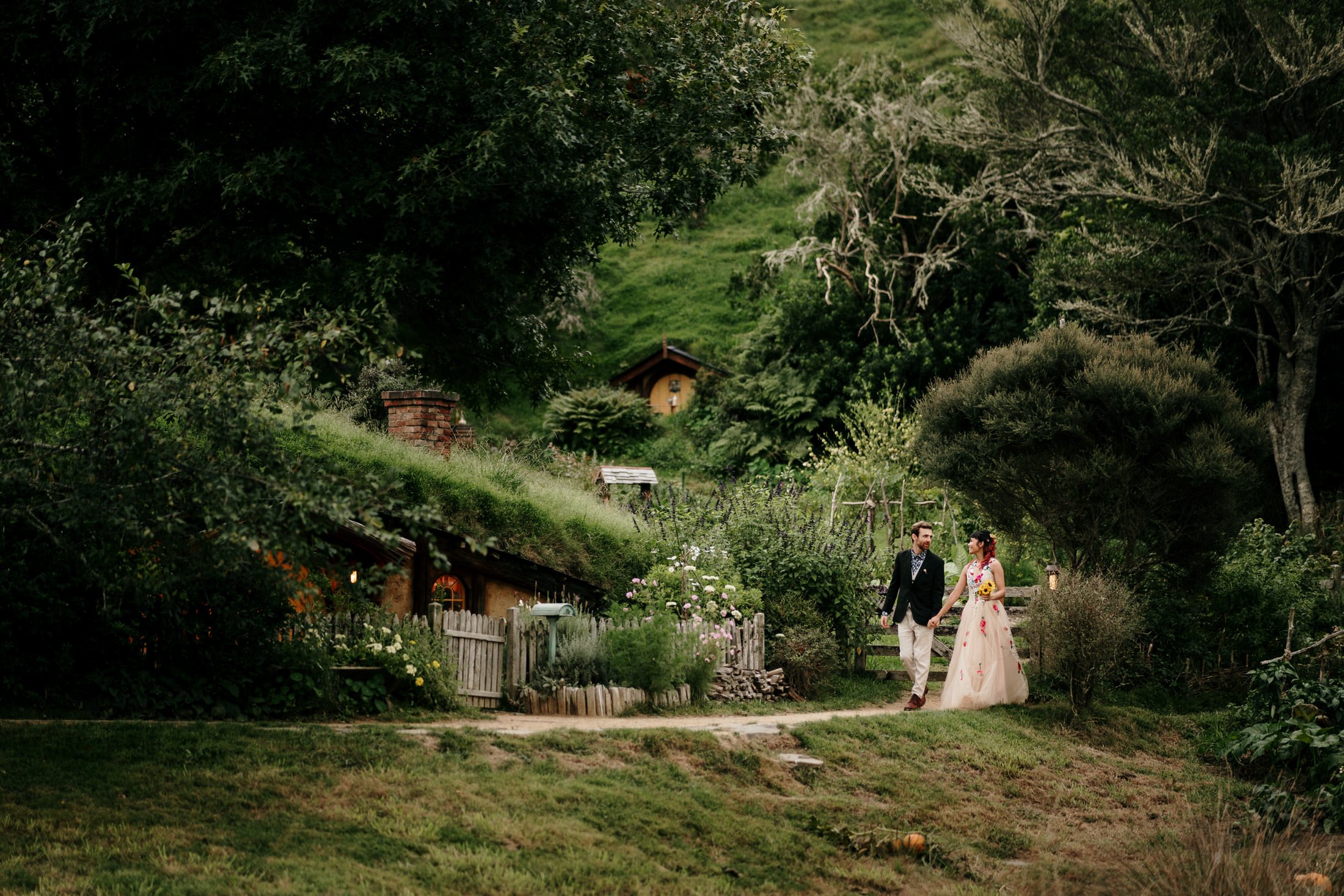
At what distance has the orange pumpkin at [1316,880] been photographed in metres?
8.03

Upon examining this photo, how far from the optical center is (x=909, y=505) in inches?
1034

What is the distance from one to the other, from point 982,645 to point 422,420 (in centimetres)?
882

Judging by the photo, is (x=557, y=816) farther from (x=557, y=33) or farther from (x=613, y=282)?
(x=613, y=282)

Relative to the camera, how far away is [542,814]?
8.40 metres

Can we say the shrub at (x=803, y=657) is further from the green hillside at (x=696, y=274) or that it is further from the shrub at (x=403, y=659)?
the green hillside at (x=696, y=274)

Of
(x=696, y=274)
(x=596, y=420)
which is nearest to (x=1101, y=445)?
(x=596, y=420)

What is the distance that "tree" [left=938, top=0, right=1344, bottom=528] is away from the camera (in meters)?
21.6

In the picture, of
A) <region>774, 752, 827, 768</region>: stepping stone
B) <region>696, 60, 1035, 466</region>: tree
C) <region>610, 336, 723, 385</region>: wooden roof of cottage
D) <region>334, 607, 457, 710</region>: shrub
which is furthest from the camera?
<region>610, 336, 723, 385</region>: wooden roof of cottage

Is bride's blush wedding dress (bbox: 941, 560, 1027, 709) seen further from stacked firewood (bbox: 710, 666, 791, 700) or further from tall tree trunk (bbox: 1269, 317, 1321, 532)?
tall tree trunk (bbox: 1269, 317, 1321, 532)

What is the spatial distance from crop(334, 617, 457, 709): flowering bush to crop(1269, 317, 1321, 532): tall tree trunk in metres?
17.2

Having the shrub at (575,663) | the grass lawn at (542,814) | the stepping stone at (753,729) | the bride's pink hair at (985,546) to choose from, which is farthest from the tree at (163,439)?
the bride's pink hair at (985,546)

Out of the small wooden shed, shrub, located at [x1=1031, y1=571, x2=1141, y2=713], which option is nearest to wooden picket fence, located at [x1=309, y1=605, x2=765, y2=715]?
shrub, located at [x1=1031, y1=571, x2=1141, y2=713]

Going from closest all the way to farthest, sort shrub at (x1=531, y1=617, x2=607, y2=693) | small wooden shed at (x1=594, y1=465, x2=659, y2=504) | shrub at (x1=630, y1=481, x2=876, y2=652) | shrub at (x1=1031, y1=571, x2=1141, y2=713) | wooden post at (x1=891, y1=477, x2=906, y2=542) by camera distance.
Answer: shrub at (x1=531, y1=617, x2=607, y2=693) → shrub at (x1=1031, y1=571, x2=1141, y2=713) → shrub at (x1=630, y1=481, x2=876, y2=652) → wooden post at (x1=891, y1=477, x2=906, y2=542) → small wooden shed at (x1=594, y1=465, x2=659, y2=504)

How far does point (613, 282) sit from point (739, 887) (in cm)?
4217
